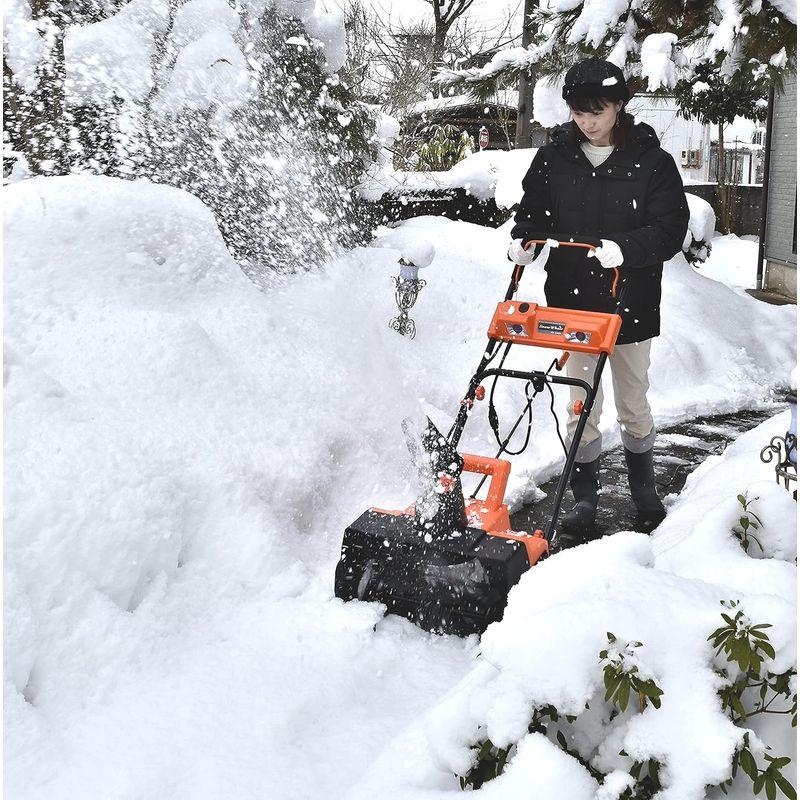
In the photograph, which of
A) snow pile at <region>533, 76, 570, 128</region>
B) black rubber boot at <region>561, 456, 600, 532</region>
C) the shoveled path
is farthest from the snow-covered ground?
snow pile at <region>533, 76, 570, 128</region>

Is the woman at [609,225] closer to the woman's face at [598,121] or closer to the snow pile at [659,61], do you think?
the woman's face at [598,121]

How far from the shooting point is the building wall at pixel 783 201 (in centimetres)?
1015

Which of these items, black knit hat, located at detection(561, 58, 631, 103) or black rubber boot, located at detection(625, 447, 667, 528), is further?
black rubber boot, located at detection(625, 447, 667, 528)

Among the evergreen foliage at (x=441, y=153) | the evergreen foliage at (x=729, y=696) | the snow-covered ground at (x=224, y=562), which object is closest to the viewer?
the evergreen foliage at (x=729, y=696)

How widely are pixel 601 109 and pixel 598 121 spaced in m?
0.05

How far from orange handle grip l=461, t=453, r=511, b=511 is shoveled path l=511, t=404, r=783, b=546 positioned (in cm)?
78

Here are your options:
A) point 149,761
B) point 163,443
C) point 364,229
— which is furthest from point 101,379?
point 364,229

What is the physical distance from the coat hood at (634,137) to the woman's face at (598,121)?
11cm

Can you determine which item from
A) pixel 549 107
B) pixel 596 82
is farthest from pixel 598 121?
pixel 549 107

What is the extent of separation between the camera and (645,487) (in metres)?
3.94

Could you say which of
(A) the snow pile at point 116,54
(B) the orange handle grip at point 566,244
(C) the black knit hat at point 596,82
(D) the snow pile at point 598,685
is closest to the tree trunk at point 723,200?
(A) the snow pile at point 116,54

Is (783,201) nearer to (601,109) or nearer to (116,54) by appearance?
(601,109)

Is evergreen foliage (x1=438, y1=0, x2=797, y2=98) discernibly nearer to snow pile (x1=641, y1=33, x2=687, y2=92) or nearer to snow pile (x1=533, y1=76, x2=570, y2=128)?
snow pile (x1=641, y1=33, x2=687, y2=92)

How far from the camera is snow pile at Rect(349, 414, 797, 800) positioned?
158cm
